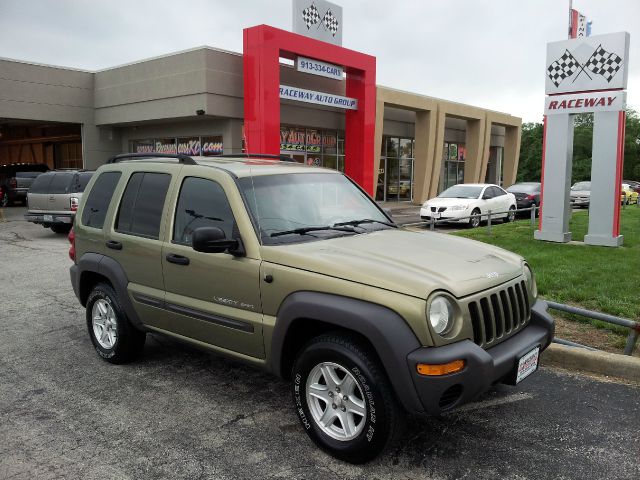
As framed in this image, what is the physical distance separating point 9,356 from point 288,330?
3.30 meters

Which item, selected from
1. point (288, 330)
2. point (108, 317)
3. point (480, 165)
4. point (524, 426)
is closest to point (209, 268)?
point (288, 330)

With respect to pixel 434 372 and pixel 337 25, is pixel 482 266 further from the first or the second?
pixel 337 25

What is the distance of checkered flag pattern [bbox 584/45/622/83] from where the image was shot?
1151 cm

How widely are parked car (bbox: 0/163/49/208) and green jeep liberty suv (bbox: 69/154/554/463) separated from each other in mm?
22466

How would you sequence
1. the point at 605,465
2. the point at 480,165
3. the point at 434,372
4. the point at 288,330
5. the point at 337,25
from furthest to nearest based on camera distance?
the point at 480,165 → the point at 337,25 → the point at 288,330 → the point at 605,465 → the point at 434,372

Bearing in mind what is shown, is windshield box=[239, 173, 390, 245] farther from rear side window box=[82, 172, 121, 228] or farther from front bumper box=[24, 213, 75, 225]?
front bumper box=[24, 213, 75, 225]

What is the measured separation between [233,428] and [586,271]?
21.3 ft

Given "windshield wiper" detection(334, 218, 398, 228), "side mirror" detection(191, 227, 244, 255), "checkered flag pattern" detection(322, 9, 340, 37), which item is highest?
"checkered flag pattern" detection(322, 9, 340, 37)

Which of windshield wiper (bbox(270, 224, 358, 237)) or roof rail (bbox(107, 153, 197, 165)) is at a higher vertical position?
roof rail (bbox(107, 153, 197, 165))

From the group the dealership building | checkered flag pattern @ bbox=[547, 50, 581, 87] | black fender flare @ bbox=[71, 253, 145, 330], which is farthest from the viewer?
the dealership building

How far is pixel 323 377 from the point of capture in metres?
3.53

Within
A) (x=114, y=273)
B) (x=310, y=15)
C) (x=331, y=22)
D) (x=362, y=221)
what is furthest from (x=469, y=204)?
(x=114, y=273)

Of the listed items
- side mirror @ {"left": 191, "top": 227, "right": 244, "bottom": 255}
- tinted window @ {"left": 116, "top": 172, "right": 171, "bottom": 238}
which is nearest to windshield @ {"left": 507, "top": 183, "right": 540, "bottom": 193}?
tinted window @ {"left": 116, "top": 172, "right": 171, "bottom": 238}

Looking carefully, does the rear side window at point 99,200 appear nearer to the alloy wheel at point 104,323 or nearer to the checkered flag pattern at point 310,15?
the alloy wheel at point 104,323
